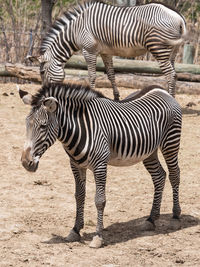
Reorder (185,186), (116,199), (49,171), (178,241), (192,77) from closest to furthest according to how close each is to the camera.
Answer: (178,241)
(116,199)
(185,186)
(49,171)
(192,77)

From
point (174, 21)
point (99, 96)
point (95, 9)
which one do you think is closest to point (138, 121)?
point (99, 96)

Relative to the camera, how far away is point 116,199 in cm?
694

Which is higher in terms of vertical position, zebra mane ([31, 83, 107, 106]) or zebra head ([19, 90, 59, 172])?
zebra mane ([31, 83, 107, 106])

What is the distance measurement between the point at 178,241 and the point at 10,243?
1674mm

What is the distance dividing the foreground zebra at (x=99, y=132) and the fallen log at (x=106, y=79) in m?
7.20

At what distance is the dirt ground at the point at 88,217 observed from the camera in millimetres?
5070

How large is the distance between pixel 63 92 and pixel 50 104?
0.30 meters

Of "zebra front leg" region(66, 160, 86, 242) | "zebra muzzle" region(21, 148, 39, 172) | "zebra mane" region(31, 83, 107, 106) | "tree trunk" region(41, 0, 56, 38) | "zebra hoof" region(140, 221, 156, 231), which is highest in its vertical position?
"tree trunk" region(41, 0, 56, 38)

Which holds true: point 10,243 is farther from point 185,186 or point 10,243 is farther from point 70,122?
point 185,186

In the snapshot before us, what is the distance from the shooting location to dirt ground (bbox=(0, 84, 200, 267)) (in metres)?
5.07

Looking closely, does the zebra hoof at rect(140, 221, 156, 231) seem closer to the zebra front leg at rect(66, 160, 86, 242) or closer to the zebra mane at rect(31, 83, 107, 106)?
the zebra front leg at rect(66, 160, 86, 242)

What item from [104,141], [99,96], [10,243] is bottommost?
[10,243]

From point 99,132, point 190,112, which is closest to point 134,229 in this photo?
point 99,132

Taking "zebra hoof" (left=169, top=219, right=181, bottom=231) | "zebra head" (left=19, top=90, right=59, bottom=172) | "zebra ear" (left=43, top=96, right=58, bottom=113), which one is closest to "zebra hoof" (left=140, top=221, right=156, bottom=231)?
"zebra hoof" (left=169, top=219, right=181, bottom=231)
